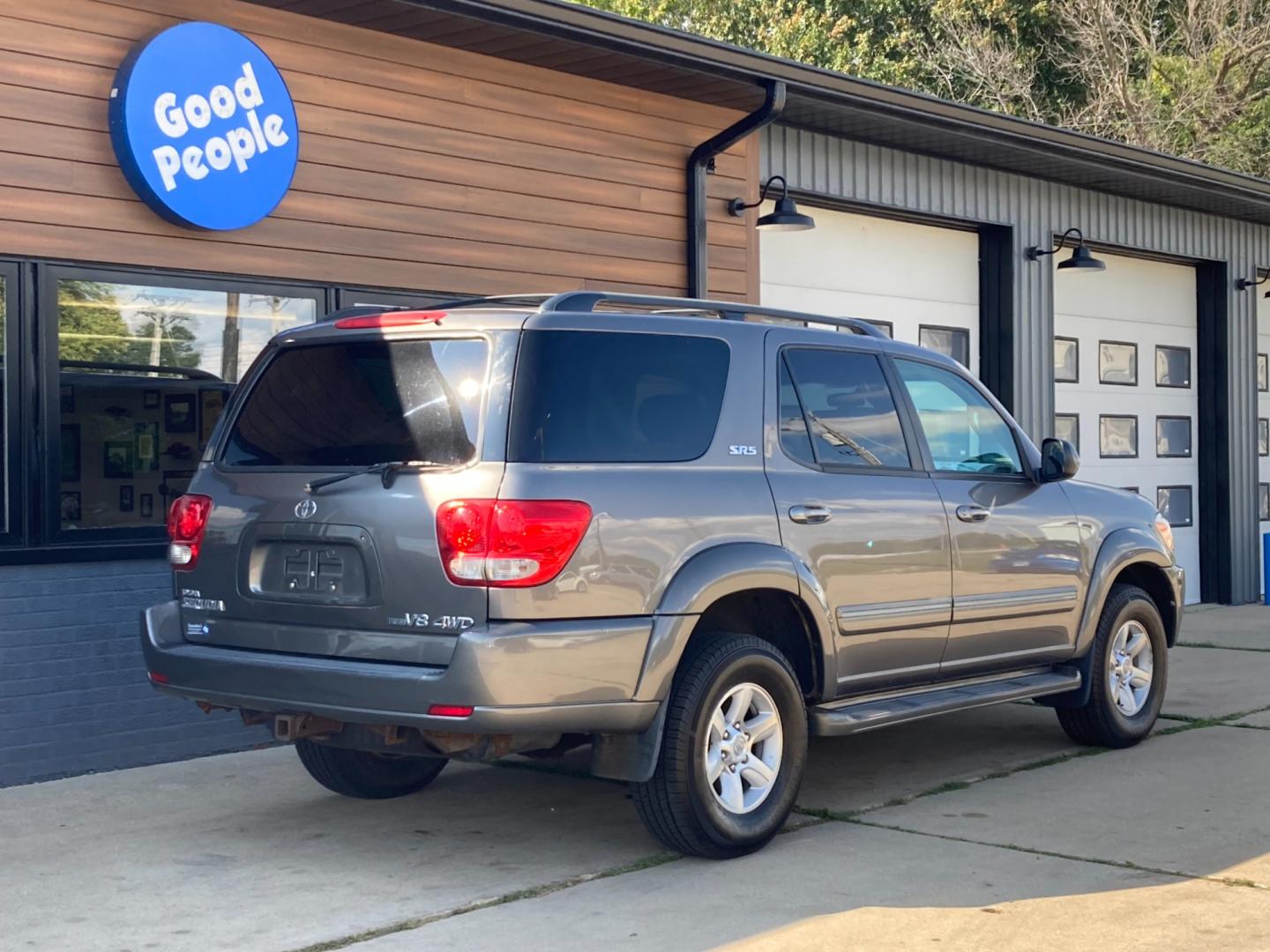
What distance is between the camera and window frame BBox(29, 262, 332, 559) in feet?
23.7

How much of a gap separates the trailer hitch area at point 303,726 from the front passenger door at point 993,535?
2624mm

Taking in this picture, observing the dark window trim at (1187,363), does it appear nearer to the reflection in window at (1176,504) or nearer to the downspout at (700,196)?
the reflection in window at (1176,504)

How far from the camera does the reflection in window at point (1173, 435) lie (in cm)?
1532

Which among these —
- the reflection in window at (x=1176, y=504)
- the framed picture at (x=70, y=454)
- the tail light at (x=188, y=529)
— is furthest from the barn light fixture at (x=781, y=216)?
the reflection in window at (x=1176, y=504)

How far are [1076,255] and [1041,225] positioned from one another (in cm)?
53

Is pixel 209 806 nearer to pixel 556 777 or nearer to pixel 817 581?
pixel 556 777

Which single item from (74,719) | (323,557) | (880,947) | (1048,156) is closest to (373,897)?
(323,557)

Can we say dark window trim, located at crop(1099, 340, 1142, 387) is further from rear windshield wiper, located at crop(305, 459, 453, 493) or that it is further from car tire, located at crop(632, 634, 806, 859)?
rear windshield wiper, located at crop(305, 459, 453, 493)

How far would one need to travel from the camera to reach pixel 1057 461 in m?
7.12

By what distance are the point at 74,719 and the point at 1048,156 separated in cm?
868

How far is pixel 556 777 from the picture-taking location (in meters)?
7.16

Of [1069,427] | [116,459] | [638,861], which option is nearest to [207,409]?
[116,459]

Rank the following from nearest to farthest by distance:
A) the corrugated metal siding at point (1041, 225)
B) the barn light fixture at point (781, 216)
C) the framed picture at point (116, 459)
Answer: the framed picture at point (116, 459), the barn light fixture at point (781, 216), the corrugated metal siding at point (1041, 225)

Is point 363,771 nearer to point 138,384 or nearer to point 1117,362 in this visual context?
point 138,384
